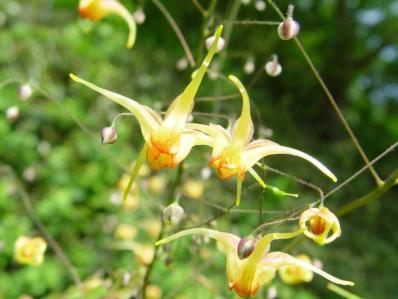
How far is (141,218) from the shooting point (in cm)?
347

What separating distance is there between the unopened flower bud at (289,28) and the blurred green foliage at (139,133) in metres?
1.80

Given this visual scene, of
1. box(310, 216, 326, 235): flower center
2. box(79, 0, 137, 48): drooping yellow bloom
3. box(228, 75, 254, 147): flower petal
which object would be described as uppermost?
box(228, 75, 254, 147): flower petal

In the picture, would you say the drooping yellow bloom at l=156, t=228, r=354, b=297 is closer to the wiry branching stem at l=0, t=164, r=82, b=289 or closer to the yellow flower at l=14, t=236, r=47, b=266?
the wiry branching stem at l=0, t=164, r=82, b=289

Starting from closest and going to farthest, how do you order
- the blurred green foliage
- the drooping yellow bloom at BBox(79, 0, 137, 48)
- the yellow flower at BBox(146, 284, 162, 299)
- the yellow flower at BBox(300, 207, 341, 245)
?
the yellow flower at BBox(300, 207, 341, 245) < the drooping yellow bloom at BBox(79, 0, 137, 48) < the yellow flower at BBox(146, 284, 162, 299) < the blurred green foliage

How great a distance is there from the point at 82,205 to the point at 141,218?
1.43ft

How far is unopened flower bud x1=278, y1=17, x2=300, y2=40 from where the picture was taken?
39.3 inches

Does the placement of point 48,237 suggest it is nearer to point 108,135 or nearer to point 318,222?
point 108,135

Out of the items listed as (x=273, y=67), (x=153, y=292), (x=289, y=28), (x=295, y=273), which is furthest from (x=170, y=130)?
(x=153, y=292)

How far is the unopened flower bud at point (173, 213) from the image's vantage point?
3.26 feet

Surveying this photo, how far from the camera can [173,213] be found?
1.00 m

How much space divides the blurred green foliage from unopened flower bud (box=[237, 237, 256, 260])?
1.82 metres

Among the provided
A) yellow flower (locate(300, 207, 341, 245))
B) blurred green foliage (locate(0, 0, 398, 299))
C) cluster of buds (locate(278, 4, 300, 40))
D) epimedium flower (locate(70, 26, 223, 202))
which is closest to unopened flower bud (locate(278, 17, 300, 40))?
cluster of buds (locate(278, 4, 300, 40))

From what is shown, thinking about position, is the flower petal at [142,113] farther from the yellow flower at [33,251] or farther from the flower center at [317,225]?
the yellow flower at [33,251]

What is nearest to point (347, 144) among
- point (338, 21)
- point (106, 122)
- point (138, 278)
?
point (338, 21)
